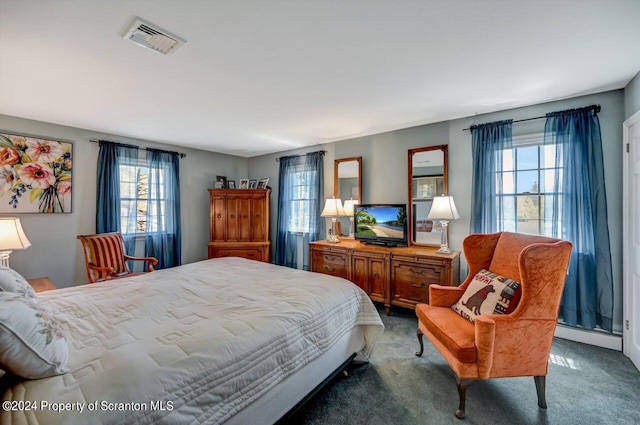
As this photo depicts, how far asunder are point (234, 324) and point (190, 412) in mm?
448

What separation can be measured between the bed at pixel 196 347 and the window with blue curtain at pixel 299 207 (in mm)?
2355

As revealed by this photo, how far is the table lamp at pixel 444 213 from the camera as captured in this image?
312cm

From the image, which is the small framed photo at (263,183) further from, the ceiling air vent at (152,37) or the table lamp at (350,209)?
the ceiling air vent at (152,37)

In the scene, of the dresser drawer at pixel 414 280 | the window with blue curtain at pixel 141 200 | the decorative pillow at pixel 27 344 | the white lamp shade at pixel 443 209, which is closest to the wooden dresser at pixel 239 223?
the window with blue curtain at pixel 141 200

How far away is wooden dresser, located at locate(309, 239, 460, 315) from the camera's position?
3.04 meters

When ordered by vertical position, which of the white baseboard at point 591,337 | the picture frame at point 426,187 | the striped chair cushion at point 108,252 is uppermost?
the picture frame at point 426,187

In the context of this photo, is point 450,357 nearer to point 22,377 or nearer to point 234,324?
point 234,324

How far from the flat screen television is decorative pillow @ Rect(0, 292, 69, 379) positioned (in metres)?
3.30

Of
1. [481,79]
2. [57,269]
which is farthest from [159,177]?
[481,79]

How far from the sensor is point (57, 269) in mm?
3537

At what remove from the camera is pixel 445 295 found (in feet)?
7.80

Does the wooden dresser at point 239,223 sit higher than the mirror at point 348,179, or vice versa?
the mirror at point 348,179

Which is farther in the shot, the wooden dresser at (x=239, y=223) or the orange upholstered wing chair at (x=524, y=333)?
the wooden dresser at (x=239, y=223)

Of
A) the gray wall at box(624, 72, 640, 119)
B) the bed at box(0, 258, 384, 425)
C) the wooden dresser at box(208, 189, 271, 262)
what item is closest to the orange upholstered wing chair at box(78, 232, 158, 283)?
the bed at box(0, 258, 384, 425)
